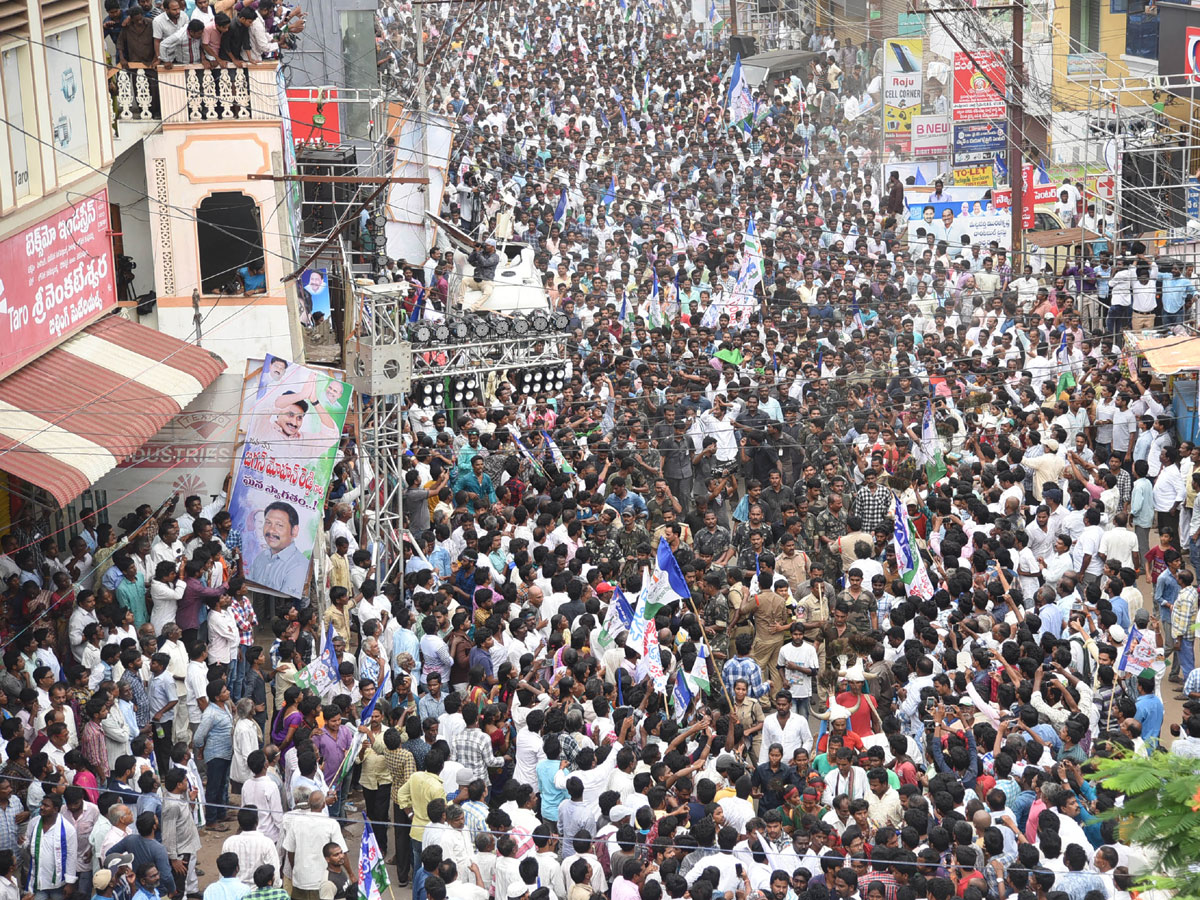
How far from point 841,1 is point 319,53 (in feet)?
67.2

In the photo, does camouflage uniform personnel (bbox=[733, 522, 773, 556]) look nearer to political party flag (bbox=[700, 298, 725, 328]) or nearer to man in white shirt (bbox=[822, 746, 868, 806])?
man in white shirt (bbox=[822, 746, 868, 806])

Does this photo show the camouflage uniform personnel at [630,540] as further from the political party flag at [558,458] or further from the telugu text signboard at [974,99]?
the telugu text signboard at [974,99]

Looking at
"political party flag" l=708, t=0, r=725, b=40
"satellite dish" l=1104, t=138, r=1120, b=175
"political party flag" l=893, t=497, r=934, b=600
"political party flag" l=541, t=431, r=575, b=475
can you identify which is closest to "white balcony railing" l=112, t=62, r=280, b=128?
"political party flag" l=541, t=431, r=575, b=475

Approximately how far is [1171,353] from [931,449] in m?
2.64

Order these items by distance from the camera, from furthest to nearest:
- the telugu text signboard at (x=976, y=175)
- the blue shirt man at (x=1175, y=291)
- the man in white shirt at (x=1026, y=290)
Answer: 1. the telugu text signboard at (x=976, y=175)
2. the man in white shirt at (x=1026, y=290)
3. the blue shirt man at (x=1175, y=291)

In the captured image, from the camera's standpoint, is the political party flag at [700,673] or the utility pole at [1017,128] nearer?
the political party flag at [700,673]

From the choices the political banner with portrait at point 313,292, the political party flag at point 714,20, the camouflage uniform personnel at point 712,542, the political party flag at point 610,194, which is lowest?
the camouflage uniform personnel at point 712,542

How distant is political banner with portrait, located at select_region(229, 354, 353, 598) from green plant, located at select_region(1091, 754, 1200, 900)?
9104mm

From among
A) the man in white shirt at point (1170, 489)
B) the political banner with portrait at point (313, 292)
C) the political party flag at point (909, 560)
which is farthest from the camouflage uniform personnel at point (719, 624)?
the political banner with portrait at point (313, 292)

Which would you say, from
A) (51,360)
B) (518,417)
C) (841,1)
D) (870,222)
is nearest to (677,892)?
(51,360)

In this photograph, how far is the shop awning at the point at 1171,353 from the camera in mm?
17734

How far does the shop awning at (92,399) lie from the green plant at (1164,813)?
27.0ft

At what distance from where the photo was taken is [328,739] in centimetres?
1198

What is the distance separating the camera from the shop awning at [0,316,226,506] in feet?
45.4
